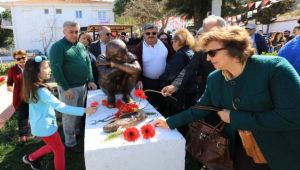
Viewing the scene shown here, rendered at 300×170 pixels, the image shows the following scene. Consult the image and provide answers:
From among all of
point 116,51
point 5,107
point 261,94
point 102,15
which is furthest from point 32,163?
point 102,15

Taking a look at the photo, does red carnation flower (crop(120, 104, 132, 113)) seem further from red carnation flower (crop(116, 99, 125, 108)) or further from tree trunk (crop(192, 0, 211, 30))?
tree trunk (crop(192, 0, 211, 30))

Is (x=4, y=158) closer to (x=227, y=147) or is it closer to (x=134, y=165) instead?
(x=134, y=165)

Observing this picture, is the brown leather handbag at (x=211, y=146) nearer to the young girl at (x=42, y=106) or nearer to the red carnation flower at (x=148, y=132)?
the red carnation flower at (x=148, y=132)

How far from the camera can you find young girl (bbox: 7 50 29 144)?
4734mm

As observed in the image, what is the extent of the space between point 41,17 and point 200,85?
4000cm

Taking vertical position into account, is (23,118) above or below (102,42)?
below

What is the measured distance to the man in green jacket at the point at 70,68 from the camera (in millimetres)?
3809

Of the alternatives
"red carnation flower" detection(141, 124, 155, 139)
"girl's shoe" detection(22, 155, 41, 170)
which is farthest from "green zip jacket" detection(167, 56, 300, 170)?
"girl's shoe" detection(22, 155, 41, 170)

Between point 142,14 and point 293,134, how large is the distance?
88.3ft

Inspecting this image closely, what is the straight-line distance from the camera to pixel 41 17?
39312mm

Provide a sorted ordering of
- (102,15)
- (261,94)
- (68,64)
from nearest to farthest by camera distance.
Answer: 1. (261,94)
2. (68,64)
3. (102,15)

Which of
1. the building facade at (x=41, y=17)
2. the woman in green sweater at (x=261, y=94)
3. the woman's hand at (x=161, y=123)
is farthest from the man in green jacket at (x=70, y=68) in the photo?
the building facade at (x=41, y=17)

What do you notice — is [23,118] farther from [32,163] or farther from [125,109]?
[125,109]

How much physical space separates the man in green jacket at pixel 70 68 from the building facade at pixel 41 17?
35836mm
